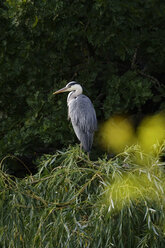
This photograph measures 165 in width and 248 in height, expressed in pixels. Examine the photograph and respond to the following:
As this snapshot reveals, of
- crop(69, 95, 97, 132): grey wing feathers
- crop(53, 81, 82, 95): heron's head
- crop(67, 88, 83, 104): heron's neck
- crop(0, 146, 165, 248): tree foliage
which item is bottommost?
crop(0, 146, 165, 248): tree foliage

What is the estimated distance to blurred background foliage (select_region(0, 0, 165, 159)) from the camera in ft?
18.9

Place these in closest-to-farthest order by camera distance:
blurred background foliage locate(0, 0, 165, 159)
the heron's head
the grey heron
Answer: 1. the grey heron
2. blurred background foliage locate(0, 0, 165, 159)
3. the heron's head

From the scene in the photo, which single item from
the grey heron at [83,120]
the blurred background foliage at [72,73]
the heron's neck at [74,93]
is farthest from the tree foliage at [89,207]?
the heron's neck at [74,93]

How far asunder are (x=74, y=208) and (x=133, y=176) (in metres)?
0.45

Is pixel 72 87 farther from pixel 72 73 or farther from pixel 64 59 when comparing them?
pixel 72 73

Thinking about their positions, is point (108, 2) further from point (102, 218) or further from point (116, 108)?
point (102, 218)

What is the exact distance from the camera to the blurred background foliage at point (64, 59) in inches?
226

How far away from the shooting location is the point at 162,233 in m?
3.16

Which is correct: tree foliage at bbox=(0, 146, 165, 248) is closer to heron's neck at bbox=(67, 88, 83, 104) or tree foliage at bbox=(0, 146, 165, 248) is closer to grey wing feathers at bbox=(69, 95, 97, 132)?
grey wing feathers at bbox=(69, 95, 97, 132)

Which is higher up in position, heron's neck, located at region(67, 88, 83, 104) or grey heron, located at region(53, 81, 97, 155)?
heron's neck, located at region(67, 88, 83, 104)

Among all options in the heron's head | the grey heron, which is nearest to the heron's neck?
the heron's head

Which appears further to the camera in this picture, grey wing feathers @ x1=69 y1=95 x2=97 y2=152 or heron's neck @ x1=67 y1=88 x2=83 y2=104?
heron's neck @ x1=67 y1=88 x2=83 y2=104

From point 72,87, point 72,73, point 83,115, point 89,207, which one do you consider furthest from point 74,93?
point 89,207

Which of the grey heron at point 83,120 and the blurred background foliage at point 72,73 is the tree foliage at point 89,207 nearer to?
the blurred background foliage at point 72,73
